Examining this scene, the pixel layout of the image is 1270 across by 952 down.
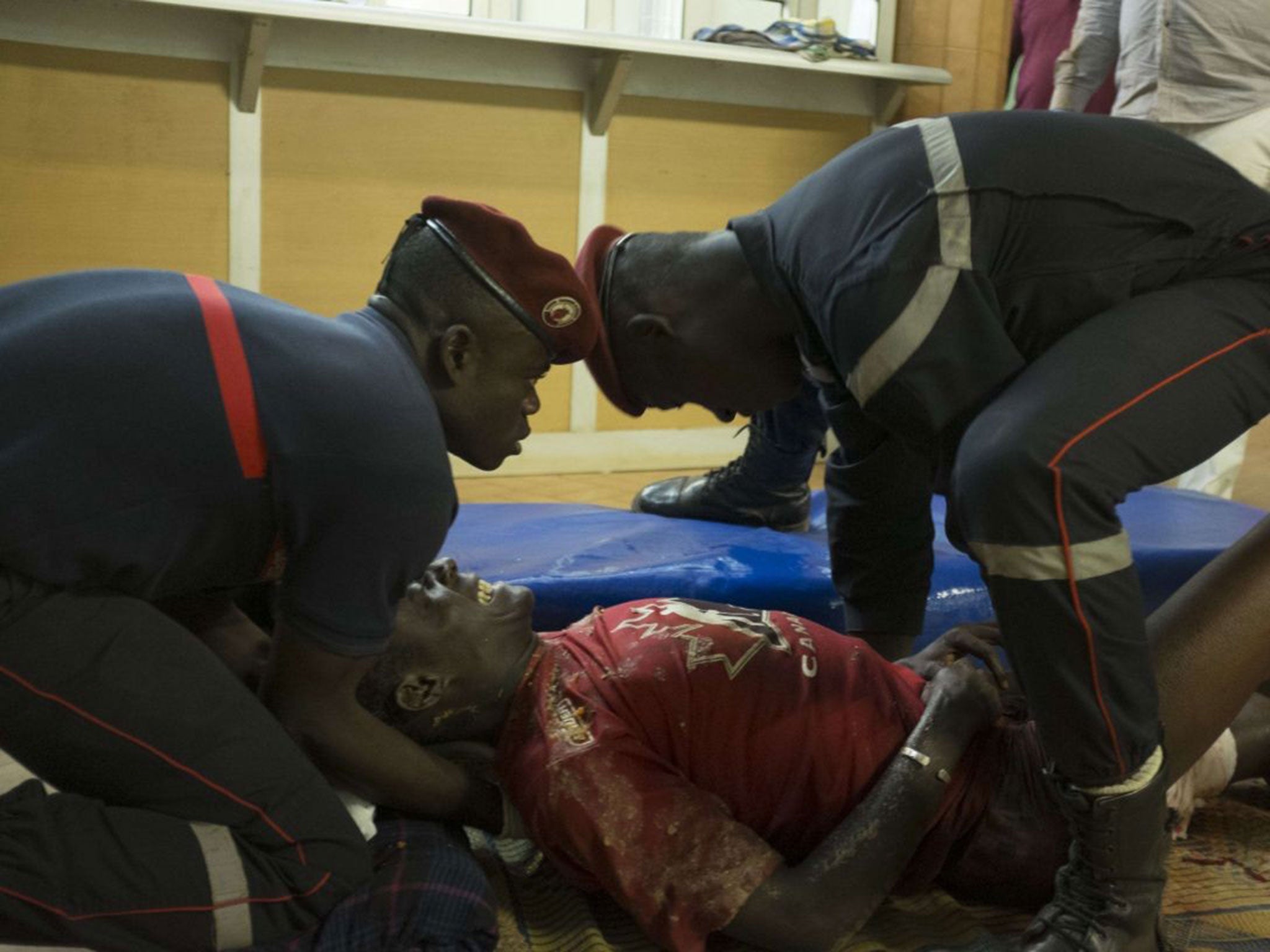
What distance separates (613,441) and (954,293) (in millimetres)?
3756

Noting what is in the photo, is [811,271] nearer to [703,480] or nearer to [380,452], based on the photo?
[380,452]

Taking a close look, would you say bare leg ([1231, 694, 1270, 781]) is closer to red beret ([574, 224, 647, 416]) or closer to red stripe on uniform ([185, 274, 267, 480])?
red beret ([574, 224, 647, 416])

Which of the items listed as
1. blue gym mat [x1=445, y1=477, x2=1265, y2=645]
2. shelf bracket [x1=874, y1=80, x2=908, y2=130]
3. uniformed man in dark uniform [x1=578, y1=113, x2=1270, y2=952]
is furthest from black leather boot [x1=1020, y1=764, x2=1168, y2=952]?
shelf bracket [x1=874, y1=80, x2=908, y2=130]

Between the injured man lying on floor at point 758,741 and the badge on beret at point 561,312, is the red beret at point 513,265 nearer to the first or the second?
the badge on beret at point 561,312

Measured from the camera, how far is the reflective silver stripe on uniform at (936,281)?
1.67m

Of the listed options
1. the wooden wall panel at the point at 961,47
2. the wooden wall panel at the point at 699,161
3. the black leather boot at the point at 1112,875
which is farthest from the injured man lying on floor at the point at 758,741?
the wooden wall panel at the point at 961,47

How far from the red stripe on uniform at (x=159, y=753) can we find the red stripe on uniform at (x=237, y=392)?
322 mm

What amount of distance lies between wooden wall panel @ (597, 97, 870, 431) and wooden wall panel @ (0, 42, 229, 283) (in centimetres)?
153

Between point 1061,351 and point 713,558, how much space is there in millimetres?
1187

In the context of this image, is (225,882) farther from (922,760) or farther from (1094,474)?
(1094,474)

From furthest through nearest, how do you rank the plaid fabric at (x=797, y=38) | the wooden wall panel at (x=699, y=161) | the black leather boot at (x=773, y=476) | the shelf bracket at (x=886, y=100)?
1. the shelf bracket at (x=886, y=100)
2. the wooden wall panel at (x=699, y=161)
3. the plaid fabric at (x=797, y=38)
4. the black leather boot at (x=773, y=476)

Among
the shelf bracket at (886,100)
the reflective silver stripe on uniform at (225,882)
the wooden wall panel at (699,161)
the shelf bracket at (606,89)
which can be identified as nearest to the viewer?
the reflective silver stripe on uniform at (225,882)

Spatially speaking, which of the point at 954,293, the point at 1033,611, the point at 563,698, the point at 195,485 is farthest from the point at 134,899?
the point at 954,293

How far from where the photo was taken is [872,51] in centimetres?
548
